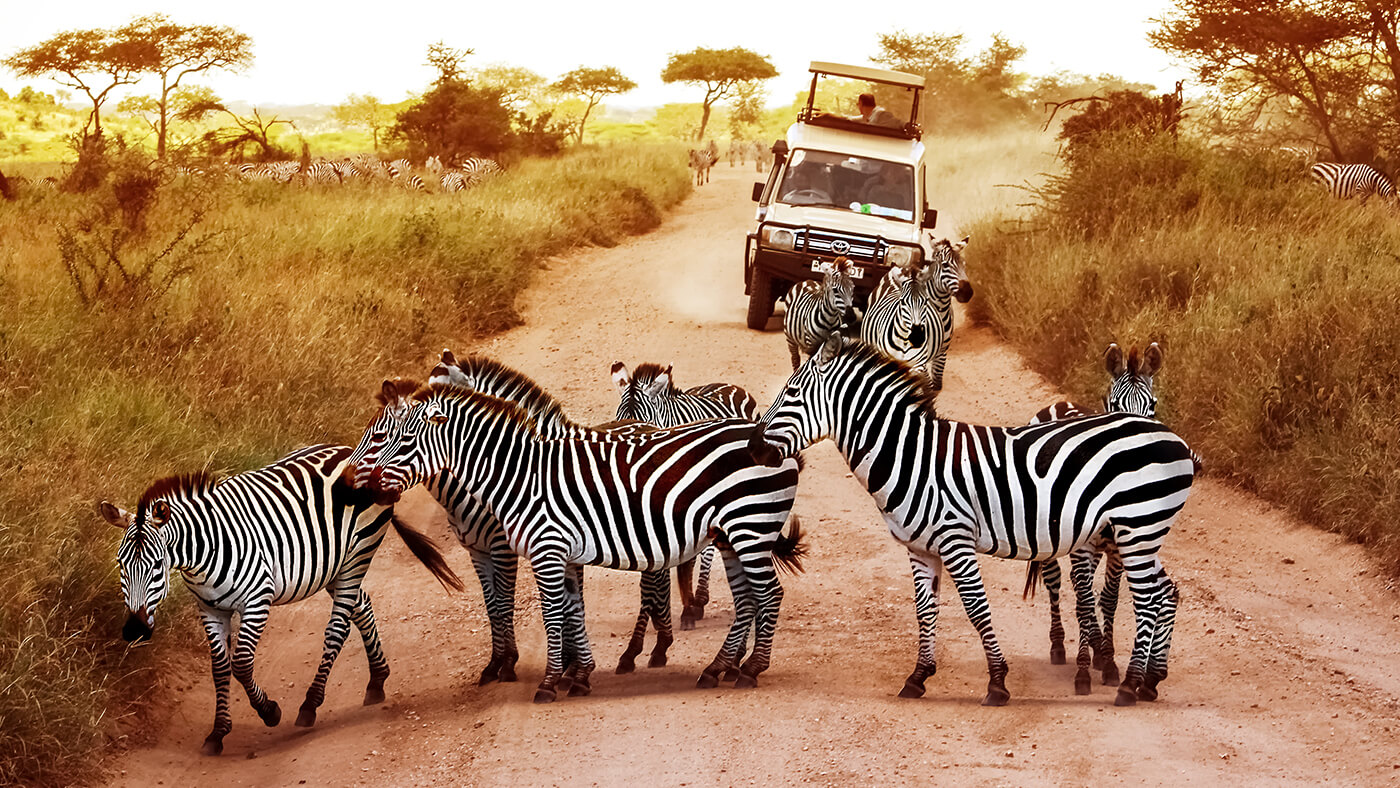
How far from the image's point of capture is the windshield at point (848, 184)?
1509 cm

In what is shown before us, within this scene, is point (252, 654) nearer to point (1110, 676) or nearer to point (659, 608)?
point (659, 608)

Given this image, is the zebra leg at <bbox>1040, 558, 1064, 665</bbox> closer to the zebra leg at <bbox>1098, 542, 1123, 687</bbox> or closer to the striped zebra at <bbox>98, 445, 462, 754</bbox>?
the zebra leg at <bbox>1098, 542, 1123, 687</bbox>

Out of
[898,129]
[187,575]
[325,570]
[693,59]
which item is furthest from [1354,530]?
[693,59]

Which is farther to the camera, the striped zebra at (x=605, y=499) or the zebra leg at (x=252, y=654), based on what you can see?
the striped zebra at (x=605, y=499)

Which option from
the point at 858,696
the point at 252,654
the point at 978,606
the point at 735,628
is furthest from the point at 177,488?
the point at 978,606

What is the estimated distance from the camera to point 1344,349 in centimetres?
934

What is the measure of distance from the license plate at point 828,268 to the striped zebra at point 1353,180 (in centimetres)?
660

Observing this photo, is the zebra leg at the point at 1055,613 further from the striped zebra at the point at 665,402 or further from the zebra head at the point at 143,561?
the zebra head at the point at 143,561

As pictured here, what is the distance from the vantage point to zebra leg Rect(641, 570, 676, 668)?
6.59 meters

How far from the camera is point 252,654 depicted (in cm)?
598

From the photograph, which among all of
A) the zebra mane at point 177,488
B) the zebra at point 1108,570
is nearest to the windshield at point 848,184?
the zebra at point 1108,570

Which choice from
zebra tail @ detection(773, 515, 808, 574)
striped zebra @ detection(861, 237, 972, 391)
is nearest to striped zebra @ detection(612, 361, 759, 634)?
zebra tail @ detection(773, 515, 808, 574)

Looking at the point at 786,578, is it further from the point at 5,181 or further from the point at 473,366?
the point at 5,181

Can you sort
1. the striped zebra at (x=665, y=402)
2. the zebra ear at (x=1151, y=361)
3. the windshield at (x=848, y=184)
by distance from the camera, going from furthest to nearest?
the windshield at (x=848, y=184) < the striped zebra at (x=665, y=402) < the zebra ear at (x=1151, y=361)
